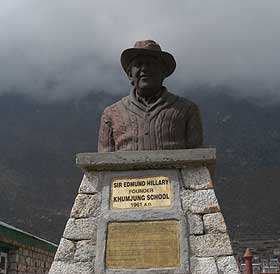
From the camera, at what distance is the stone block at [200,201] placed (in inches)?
183

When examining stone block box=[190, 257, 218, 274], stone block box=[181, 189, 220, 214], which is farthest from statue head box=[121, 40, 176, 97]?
stone block box=[190, 257, 218, 274]

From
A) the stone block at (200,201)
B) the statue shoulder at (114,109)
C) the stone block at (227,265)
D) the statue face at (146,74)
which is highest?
the statue face at (146,74)

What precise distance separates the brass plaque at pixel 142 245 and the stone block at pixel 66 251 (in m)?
0.32

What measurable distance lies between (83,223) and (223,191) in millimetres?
29872

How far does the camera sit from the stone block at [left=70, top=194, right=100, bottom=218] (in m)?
4.76

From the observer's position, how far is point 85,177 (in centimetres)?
489

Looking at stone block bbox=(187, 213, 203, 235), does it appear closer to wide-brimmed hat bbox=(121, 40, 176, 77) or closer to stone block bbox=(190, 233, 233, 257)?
stone block bbox=(190, 233, 233, 257)

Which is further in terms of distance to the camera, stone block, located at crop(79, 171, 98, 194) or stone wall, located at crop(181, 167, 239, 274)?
stone block, located at crop(79, 171, 98, 194)

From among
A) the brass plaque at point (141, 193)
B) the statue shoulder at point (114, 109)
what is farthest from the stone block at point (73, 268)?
the statue shoulder at point (114, 109)

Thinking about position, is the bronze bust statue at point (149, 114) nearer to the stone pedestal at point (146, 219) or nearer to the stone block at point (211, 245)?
the stone pedestal at point (146, 219)

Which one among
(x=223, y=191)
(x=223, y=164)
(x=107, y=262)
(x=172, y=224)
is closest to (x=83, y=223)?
(x=107, y=262)

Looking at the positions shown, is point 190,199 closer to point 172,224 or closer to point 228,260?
point 172,224

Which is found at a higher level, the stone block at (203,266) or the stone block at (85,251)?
the stone block at (85,251)

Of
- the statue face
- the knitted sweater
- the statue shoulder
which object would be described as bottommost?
the knitted sweater
